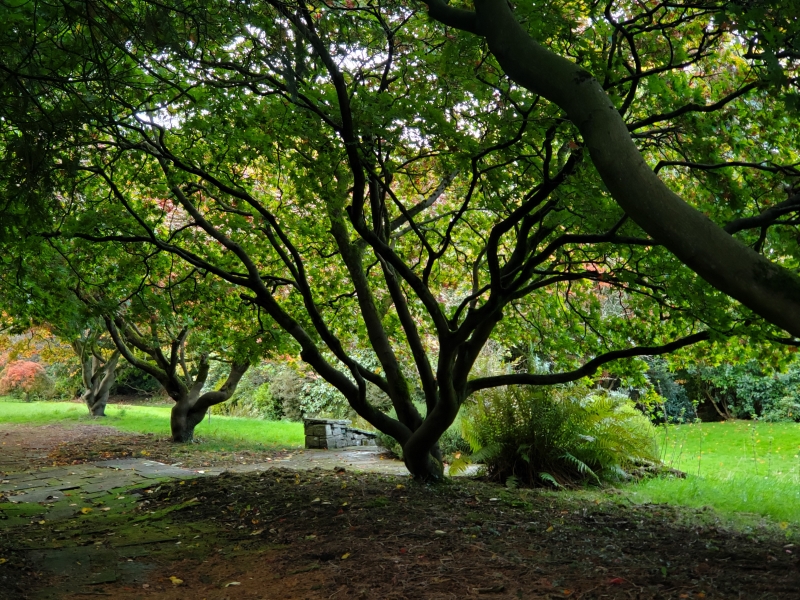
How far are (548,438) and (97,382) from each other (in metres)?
17.8

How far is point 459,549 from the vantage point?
4.55 metres

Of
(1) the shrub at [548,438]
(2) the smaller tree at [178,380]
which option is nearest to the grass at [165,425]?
(2) the smaller tree at [178,380]

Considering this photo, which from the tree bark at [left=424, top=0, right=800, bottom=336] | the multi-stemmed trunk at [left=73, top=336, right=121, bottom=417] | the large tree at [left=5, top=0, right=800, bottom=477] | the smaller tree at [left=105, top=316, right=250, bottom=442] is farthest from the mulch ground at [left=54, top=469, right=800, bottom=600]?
the multi-stemmed trunk at [left=73, top=336, right=121, bottom=417]

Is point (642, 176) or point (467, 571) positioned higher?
point (642, 176)

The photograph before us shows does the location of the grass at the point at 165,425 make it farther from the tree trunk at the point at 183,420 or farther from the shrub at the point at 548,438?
the shrub at the point at 548,438

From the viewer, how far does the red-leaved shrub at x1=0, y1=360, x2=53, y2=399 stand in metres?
27.1

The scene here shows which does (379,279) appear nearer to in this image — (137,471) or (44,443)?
(137,471)

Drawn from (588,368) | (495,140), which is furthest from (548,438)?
(495,140)

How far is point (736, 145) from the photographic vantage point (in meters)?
5.16

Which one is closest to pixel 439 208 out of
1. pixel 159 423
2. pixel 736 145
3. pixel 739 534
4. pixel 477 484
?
pixel 477 484

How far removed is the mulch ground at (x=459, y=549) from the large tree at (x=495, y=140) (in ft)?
4.35

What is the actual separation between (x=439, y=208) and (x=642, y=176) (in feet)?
22.0

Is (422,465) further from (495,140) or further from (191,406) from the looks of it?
(191,406)

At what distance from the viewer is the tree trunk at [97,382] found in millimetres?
19875
